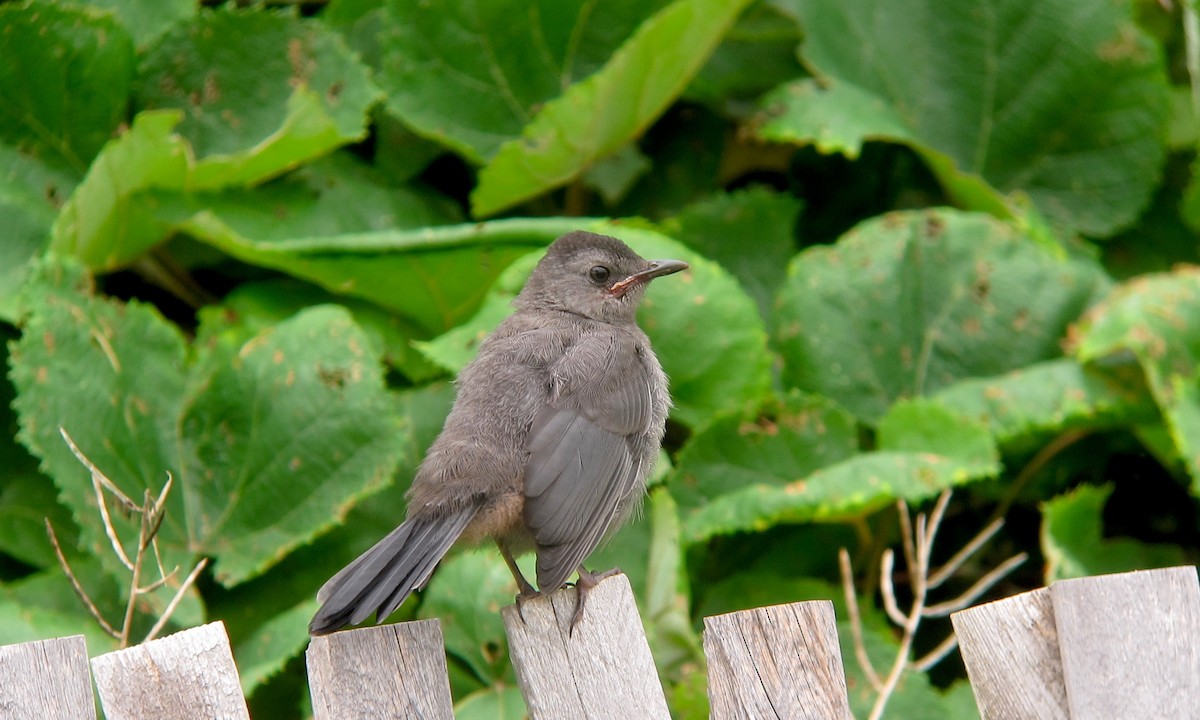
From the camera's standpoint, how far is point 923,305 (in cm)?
415

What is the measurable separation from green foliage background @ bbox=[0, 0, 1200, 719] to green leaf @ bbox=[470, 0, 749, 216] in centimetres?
1

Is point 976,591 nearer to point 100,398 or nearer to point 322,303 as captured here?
point 322,303

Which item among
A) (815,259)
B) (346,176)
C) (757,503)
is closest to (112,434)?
(346,176)

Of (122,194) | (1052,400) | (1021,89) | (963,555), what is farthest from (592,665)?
(1021,89)

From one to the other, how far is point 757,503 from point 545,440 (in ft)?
3.23

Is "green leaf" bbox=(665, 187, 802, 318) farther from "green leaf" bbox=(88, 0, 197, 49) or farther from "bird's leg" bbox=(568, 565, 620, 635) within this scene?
"bird's leg" bbox=(568, 565, 620, 635)

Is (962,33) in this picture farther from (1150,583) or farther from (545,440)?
(1150,583)

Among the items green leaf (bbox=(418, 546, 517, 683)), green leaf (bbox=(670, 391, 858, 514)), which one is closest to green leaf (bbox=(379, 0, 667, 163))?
green leaf (bbox=(670, 391, 858, 514))

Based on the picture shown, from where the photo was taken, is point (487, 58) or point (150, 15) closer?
point (150, 15)

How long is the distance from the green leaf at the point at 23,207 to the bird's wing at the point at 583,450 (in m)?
1.86

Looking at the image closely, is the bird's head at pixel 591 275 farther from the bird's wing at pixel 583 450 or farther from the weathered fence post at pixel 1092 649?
the weathered fence post at pixel 1092 649

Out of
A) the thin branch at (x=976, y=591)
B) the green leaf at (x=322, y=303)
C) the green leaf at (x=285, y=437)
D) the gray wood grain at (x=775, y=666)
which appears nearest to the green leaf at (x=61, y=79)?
the green leaf at (x=322, y=303)

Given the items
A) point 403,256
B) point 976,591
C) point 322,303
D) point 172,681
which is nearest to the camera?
point 172,681

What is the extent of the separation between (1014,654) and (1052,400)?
77.4 inches
